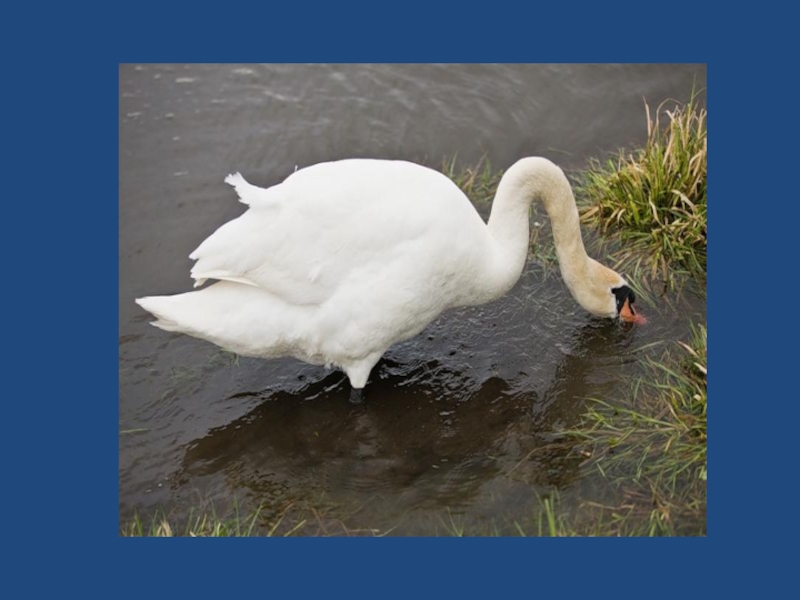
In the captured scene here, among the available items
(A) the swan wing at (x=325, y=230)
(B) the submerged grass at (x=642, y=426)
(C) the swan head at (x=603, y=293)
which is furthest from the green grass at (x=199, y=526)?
(C) the swan head at (x=603, y=293)

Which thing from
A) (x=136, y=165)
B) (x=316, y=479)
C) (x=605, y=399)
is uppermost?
(x=136, y=165)

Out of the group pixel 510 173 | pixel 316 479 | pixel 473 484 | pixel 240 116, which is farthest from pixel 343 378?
pixel 240 116

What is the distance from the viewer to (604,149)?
10.3m

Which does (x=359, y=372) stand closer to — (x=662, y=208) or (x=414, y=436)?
(x=414, y=436)

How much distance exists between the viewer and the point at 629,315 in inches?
319

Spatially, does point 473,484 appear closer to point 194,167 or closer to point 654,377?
point 654,377

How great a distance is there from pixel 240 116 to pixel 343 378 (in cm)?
422

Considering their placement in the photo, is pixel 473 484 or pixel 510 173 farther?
pixel 510 173

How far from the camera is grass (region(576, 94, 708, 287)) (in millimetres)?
8609

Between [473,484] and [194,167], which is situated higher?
[194,167]

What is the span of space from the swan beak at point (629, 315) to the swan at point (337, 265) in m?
1.31

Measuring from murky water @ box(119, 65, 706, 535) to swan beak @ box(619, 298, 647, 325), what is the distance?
0.10m

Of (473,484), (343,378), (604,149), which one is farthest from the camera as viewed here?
(604,149)

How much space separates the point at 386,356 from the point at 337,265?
1478 millimetres
